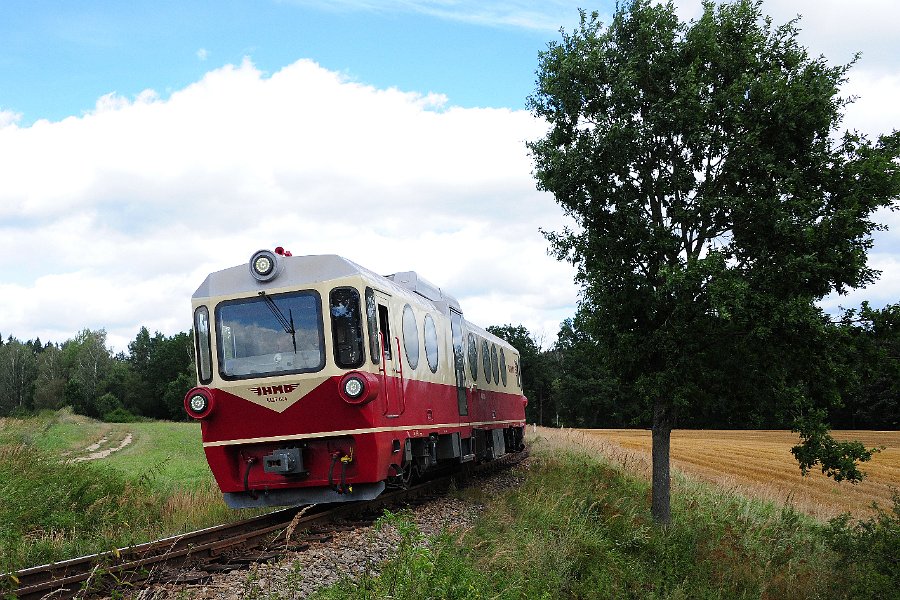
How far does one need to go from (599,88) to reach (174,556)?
11.0m

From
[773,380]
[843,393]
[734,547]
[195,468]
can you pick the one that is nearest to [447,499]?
[734,547]

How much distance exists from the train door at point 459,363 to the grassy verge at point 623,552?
6.15ft

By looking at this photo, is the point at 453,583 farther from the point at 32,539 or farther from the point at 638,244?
the point at 638,244

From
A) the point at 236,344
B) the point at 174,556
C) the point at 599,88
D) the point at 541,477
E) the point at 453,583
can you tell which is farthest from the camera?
the point at 541,477

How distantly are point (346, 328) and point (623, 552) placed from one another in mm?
5530

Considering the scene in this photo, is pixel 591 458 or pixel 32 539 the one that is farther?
pixel 591 458

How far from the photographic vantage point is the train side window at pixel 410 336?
1163 centimetres

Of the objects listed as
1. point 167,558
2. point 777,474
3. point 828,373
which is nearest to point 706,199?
point 828,373

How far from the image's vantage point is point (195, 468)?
23125 millimetres

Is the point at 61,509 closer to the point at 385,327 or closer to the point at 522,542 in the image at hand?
the point at 385,327

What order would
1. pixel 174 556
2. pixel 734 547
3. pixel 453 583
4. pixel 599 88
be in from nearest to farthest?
1. pixel 453 583
2. pixel 174 556
3. pixel 734 547
4. pixel 599 88

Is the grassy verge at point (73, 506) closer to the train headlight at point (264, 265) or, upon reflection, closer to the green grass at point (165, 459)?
the green grass at point (165, 459)

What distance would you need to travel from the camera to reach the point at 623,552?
12008 millimetres

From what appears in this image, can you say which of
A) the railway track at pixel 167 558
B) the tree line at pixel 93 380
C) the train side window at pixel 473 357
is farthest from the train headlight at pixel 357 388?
the tree line at pixel 93 380
